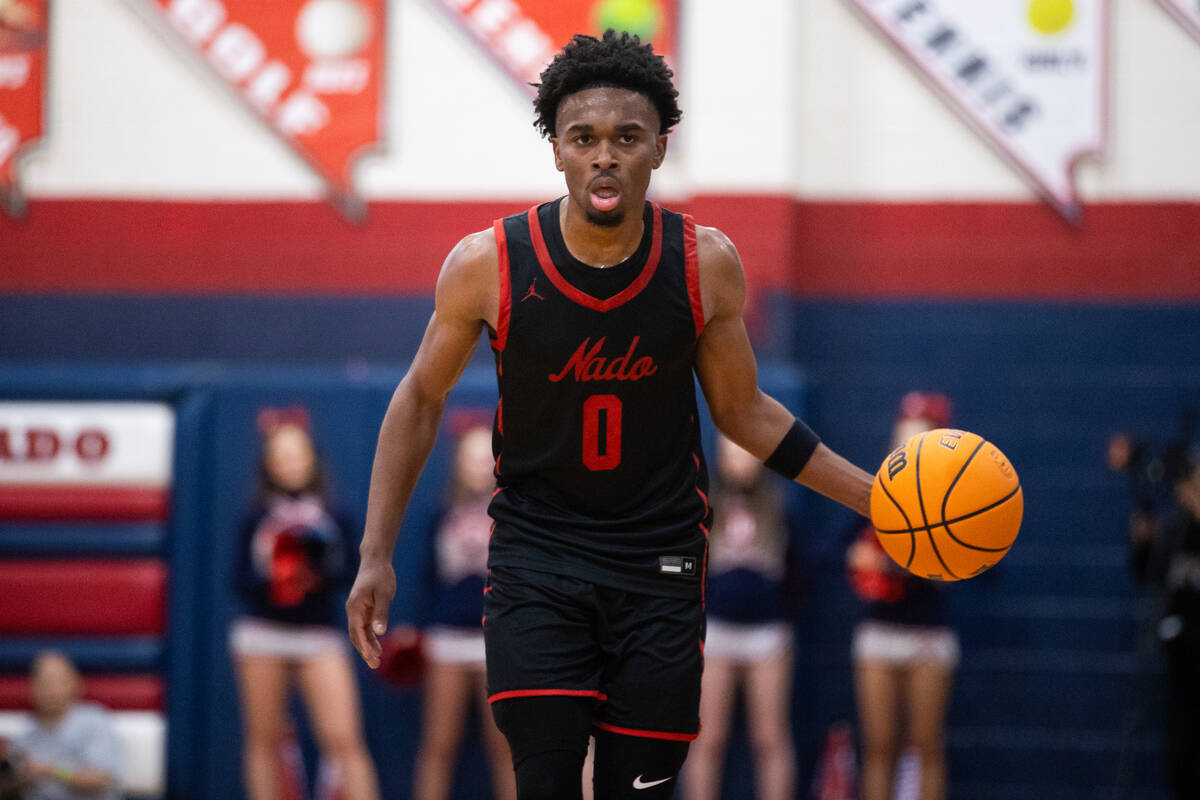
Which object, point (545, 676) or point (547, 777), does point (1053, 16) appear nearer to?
point (545, 676)

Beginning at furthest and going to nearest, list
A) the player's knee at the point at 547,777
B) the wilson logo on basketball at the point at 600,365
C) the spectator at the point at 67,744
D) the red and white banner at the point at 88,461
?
1. the red and white banner at the point at 88,461
2. the spectator at the point at 67,744
3. the wilson logo on basketball at the point at 600,365
4. the player's knee at the point at 547,777

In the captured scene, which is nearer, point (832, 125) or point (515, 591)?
point (515, 591)

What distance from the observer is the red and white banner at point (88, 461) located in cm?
575

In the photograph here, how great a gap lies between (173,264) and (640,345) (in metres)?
4.08

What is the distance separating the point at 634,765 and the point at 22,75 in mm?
4937

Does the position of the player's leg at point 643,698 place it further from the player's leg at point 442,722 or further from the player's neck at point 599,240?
the player's leg at point 442,722

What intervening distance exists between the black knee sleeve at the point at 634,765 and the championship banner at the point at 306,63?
3950 mm

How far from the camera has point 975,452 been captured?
9.07ft

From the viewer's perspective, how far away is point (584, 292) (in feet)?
→ 8.46

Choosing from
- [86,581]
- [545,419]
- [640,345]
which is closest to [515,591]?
[545,419]

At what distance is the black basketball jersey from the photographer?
2578mm

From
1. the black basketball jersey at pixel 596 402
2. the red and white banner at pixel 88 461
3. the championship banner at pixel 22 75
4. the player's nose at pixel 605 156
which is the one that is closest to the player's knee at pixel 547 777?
the black basketball jersey at pixel 596 402

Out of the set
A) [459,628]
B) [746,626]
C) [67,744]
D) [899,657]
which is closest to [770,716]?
[746,626]

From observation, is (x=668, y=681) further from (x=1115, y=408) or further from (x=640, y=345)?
(x=1115, y=408)
